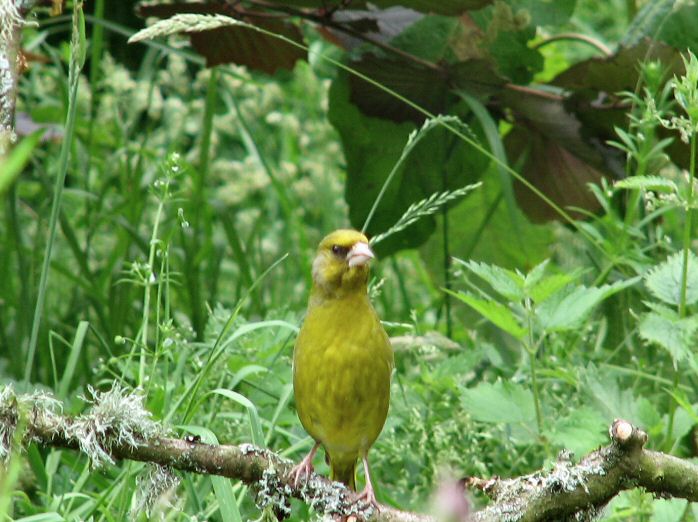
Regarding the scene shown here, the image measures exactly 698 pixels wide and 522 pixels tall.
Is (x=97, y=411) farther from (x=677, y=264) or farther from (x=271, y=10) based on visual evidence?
(x=271, y=10)

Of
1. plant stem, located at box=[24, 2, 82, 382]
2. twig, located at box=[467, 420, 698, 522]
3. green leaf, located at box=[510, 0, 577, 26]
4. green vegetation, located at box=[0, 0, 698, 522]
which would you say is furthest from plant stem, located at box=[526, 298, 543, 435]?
green leaf, located at box=[510, 0, 577, 26]

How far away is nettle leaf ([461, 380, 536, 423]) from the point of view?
8.86 feet

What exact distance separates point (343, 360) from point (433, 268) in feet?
4.94

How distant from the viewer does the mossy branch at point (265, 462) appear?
2059mm

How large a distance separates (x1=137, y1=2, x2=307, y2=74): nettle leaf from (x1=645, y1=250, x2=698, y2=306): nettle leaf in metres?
1.44

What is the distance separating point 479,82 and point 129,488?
5.46 ft

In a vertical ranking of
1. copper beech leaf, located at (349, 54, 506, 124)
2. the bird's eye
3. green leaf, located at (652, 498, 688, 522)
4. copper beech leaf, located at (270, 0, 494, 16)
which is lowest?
green leaf, located at (652, 498, 688, 522)

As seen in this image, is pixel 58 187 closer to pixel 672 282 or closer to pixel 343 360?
pixel 343 360

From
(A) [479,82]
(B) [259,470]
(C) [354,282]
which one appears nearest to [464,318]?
(A) [479,82]

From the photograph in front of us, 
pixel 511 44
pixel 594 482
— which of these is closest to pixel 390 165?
pixel 511 44

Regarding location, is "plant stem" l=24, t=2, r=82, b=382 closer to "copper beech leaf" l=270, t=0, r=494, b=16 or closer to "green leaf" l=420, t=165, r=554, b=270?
"copper beech leaf" l=270, t=0, r=494, b=16

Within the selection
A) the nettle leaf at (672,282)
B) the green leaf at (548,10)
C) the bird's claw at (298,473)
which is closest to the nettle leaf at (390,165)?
the green leaf at (548,10)

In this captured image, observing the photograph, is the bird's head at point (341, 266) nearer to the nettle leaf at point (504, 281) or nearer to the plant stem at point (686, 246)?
the nettle leaf at point (504, 281)

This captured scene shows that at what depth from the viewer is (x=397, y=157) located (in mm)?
3723
